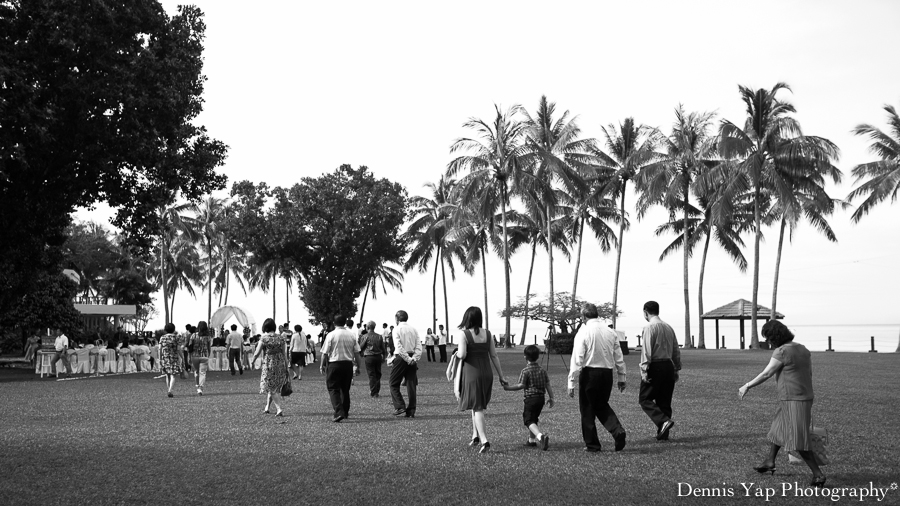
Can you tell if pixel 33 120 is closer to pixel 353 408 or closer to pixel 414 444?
pixel 353 408

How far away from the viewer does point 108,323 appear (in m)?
53.3

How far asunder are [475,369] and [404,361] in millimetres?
4936

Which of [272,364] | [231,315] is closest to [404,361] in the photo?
[272,364]

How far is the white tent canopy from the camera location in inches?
1645

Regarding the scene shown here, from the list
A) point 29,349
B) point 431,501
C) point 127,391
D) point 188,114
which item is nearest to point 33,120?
point 188,114

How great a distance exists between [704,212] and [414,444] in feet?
152

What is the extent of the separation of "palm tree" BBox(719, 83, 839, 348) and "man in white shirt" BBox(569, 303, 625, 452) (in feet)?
122

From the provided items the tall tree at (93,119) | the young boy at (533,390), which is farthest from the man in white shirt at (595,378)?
the tall tree at (93,119)

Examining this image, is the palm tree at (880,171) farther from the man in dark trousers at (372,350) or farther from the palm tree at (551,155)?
the man in dark trousers at (372,350)

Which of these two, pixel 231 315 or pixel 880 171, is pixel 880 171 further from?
pixel 231 315

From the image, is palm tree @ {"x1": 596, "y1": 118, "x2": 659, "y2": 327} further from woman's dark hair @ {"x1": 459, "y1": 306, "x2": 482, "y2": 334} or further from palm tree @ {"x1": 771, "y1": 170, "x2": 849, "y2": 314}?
woman's dark hair @ {"x1": 459, "y1": 306, "x2": 482, "y2": 334}

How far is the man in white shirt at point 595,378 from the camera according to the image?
9.45 m

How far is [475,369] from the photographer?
976 centimetres

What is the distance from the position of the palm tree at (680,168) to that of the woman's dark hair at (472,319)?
40377mm
